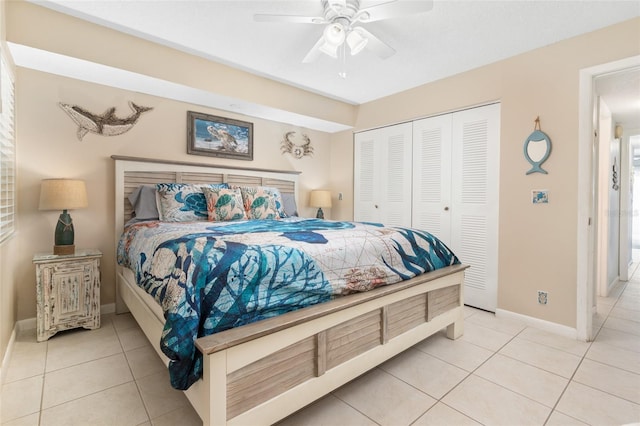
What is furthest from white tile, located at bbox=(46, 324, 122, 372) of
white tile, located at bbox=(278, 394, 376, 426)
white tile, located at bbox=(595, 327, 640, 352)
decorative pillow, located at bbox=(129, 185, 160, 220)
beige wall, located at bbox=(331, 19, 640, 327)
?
white tile, located at bbox=(595, 327, 640, 352)

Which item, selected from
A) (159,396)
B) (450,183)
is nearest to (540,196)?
(450,183)

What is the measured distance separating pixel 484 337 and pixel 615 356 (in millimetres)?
817

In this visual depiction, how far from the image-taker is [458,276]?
235 centimetres

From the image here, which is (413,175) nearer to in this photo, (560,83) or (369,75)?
(369,75)

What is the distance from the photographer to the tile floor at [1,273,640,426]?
1505 millimetres

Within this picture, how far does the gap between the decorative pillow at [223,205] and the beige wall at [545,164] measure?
98.9 inches

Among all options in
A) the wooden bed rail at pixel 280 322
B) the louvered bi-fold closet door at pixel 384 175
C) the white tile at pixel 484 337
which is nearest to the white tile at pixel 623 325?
the white tile at pixel 484 337

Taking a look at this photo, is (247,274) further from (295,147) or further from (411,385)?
(295,147)

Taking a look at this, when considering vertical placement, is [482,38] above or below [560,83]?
above

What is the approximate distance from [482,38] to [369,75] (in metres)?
1.10

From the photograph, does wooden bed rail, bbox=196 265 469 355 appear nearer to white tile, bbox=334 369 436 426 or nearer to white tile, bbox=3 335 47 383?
white tile, bbox=334 369 436 426

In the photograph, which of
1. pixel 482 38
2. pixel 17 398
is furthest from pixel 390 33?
pixel 17 398

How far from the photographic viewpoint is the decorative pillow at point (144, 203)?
281 centimetres

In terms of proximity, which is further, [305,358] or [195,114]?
[195,114]
